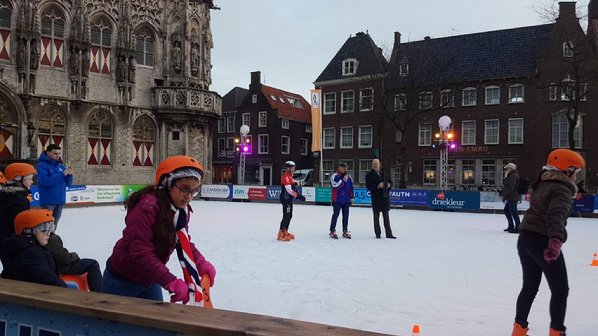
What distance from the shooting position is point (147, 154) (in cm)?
2842

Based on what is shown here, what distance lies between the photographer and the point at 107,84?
87.7 ft

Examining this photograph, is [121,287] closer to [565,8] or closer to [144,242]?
[144,242]

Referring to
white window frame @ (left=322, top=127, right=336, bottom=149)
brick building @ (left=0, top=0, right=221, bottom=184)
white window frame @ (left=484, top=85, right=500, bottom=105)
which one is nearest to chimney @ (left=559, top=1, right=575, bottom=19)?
white window frame @ (left=484, top=85, right=500, bottom=105)

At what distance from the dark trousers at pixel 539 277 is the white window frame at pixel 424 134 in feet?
112

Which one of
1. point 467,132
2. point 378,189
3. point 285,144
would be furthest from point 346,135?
point 378,189

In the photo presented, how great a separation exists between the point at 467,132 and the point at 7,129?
29180mm

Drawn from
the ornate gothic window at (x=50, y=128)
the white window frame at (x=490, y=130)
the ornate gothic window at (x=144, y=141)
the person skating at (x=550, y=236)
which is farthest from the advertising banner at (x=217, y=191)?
the person skating at (x=550, y=236)

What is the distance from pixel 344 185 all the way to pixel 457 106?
89.9 ft

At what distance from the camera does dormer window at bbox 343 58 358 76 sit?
41.6 metres

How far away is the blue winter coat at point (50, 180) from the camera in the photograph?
818 cm

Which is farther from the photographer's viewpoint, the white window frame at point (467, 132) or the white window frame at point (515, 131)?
the white window frame at point (467, 132)

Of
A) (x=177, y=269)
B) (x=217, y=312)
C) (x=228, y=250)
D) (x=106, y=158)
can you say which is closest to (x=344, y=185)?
(x=228, y=250)

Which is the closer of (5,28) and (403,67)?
(5,28)

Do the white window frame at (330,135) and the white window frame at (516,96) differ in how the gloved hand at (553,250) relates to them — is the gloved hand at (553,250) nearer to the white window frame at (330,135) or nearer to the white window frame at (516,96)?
the white window frame at (516,96)
